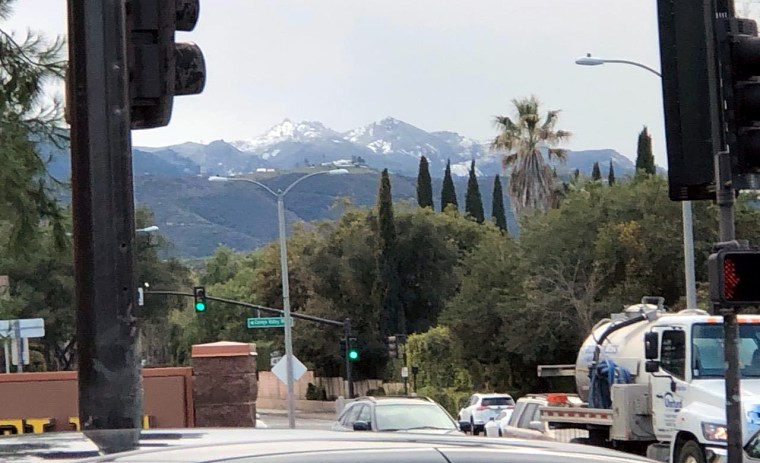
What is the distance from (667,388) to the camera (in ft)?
55.8

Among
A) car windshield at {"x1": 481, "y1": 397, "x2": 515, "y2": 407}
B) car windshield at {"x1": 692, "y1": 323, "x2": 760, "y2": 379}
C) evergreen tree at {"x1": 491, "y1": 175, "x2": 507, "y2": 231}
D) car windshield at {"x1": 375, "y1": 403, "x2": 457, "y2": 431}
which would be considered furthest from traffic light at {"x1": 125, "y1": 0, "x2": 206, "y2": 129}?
evergreen tree at {"x1": 491, "y1": 175, "x2": 507, "y2": 231}

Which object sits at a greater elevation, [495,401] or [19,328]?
[19,328]

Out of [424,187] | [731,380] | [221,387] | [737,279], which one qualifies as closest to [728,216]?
[737,279]

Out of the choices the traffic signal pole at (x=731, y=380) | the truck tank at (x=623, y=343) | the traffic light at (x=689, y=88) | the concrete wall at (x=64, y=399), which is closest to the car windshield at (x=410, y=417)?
the truck tank at (x=623, y=343)

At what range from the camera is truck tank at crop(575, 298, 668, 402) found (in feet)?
60.9

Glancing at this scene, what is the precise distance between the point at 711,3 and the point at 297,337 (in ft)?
205

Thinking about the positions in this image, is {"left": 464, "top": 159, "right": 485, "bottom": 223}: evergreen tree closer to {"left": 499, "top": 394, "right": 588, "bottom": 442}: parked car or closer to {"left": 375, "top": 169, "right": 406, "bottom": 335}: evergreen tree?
{"left": 375, "top": 169, "right": 406, "bottom": 335}: evergreen tree

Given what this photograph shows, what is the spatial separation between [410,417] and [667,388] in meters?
4.19

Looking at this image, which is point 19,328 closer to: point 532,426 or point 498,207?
point 532,426

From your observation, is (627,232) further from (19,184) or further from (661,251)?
(19,184)

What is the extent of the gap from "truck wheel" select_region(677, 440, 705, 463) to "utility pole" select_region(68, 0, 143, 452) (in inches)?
450

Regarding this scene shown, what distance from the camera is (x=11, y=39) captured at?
10.2 meters

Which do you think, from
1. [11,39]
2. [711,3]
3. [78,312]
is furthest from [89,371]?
[711,3]

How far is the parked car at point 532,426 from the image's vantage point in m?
20.3
